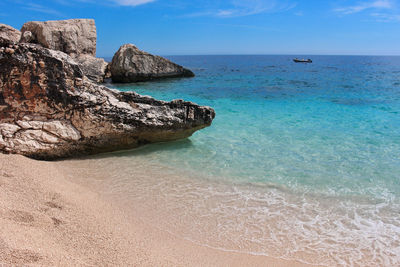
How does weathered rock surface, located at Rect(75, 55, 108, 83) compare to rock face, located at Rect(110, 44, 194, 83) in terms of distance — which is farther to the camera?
rock face, located at Rect(110, 44, 194, 83)

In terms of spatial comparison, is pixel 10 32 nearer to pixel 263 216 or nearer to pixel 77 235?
pixel 77 235

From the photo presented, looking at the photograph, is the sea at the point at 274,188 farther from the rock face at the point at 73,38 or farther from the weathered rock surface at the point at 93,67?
the rock face at the point at 73,38

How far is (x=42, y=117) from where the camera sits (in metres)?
5.74

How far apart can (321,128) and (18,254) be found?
9.03 m

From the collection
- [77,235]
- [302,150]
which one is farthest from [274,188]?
[77,235]

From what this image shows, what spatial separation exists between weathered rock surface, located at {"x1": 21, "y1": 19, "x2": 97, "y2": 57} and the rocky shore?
63.7 ft

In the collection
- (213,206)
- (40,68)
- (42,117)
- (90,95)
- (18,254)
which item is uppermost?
(40,68)

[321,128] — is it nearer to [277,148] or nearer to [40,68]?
[277,148]

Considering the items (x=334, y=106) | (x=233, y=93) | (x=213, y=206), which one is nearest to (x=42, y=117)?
(x=213, y=206)

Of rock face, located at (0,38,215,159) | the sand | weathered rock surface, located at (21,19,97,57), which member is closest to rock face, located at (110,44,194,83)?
weathered rock surface, located at (21,19,97,57)

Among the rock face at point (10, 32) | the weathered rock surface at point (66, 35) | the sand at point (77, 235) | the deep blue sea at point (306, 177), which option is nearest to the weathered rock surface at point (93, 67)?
the weathered rock surface at point (66, 35)

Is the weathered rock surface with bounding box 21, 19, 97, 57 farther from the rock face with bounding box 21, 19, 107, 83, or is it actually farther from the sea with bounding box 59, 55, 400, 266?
the sea with bounding box 59, 55, 400, 266

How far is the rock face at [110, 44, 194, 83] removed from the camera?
24.6 meters

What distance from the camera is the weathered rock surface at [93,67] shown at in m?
23.3
